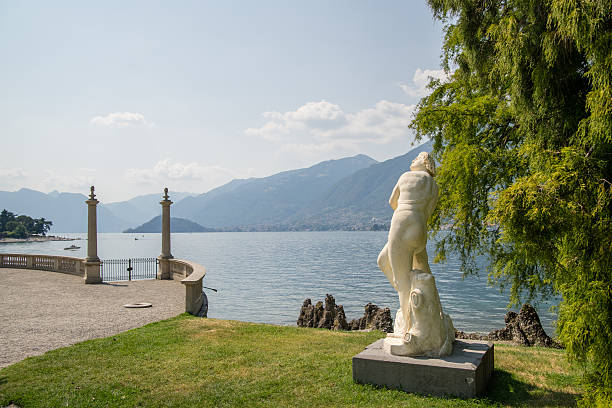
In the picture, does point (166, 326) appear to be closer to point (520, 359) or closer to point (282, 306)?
point (520, 359)

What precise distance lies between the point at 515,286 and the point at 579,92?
7.65m

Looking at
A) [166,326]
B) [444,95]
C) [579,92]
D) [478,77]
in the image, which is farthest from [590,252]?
[444,95]

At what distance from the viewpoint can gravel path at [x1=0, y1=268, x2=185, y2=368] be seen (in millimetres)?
10766

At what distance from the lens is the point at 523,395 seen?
22.1 ft

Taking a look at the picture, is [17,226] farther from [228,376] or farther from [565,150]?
[565,150]

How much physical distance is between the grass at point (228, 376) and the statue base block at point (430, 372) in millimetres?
160

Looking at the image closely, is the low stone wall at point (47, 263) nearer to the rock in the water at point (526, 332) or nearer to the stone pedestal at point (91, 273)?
the stone pedestal at point (91, 273)

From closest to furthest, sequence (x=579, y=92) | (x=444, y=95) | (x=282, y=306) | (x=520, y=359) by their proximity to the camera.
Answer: (x=579, y=92), (x=520, y=359), (x=444, y=95), (x=282, y=306)

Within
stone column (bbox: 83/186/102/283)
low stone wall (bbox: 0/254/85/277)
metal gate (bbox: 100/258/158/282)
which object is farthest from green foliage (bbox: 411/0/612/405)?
low stone wall (bbox: 0/254/85/277)

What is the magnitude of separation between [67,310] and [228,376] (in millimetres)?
9631

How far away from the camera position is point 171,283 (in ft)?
68.7

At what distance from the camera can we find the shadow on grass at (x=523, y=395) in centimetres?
637

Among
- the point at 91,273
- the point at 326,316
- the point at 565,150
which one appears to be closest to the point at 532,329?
the point at 326,316

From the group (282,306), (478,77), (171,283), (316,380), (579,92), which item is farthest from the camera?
(282,306)
